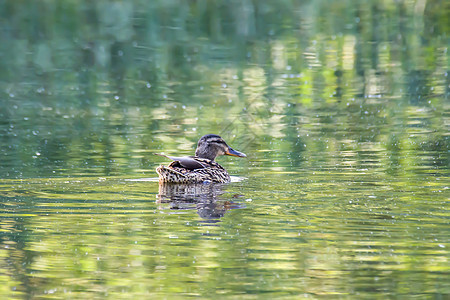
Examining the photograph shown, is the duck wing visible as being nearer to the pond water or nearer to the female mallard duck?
the female mallard duck

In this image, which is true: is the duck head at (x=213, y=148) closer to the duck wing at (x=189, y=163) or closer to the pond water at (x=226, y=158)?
the pond water at (x=226, y=158)

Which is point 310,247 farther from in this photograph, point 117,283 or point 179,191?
point 179,191

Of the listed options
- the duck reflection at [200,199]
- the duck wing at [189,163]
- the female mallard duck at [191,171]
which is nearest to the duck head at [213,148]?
the female mallard duck at [191,171]

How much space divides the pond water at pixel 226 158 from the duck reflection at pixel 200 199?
4 cm

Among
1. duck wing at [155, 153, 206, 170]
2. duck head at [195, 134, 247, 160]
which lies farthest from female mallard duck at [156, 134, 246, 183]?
duck head at [195, 134, 247, 160]

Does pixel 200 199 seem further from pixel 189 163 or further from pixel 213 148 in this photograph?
pixel 213 148

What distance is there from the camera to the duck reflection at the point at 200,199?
884cm

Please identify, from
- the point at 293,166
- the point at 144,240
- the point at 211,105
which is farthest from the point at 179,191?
the point at 211,105

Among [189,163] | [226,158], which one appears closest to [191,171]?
[189,163]

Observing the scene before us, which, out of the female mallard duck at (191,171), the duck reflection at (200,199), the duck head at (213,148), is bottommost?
the duck reflection at (200,199)

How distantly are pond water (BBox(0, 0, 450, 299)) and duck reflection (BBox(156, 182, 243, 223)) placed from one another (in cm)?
4

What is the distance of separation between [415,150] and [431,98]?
19.5 feet

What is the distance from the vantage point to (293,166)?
11.7 metres

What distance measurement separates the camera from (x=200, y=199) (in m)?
9.73
